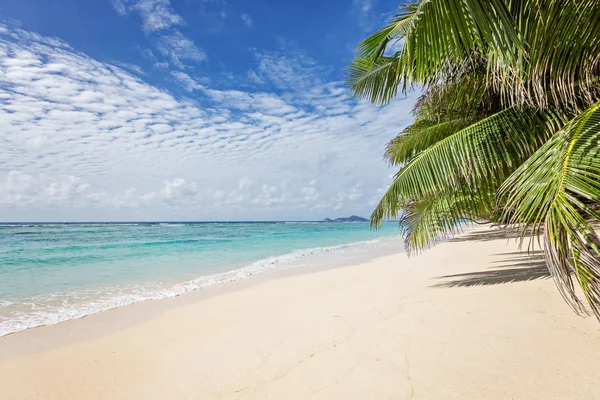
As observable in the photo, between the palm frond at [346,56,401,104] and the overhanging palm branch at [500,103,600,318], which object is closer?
the overhanging palm branch at [500,103,600,318]

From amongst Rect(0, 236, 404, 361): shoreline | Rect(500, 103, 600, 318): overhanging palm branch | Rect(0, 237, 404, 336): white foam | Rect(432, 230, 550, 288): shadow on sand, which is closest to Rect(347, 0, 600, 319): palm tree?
Rect(500, 103, 600, 318): overhanging palm branch

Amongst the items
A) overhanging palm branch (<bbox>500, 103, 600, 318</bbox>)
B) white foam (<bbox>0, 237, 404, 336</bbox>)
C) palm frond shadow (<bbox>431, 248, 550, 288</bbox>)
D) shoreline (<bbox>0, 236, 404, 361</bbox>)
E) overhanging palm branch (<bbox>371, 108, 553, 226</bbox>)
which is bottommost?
shoreline (<bbox>0, 236, 404, 361</bbox>)

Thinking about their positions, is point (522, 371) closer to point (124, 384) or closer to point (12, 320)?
point (124, 384)

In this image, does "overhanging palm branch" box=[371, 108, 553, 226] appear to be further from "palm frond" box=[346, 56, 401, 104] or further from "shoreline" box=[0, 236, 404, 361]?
"shoreline" box=[0, 236, 404, 361]

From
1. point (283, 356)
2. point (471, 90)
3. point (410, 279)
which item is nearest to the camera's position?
point (283, 356)

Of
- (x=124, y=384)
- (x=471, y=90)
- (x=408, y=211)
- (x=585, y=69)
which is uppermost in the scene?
(x=471, y=90)

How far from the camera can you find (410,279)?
6.68 m

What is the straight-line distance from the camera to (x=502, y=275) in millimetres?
6199

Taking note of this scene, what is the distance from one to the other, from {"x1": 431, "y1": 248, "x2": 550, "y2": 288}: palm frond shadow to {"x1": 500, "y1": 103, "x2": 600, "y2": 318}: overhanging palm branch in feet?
12.5

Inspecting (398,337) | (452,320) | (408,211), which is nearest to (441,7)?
(398,337)

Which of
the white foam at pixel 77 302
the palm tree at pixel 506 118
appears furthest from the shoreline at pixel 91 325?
the palm tree at pixel 506 118

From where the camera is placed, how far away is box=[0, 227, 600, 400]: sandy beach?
247 cm

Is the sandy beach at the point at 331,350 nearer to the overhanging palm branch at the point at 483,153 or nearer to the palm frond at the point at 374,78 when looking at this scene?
the overhanging palm branch at the point at 483,153

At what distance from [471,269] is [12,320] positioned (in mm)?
9054
